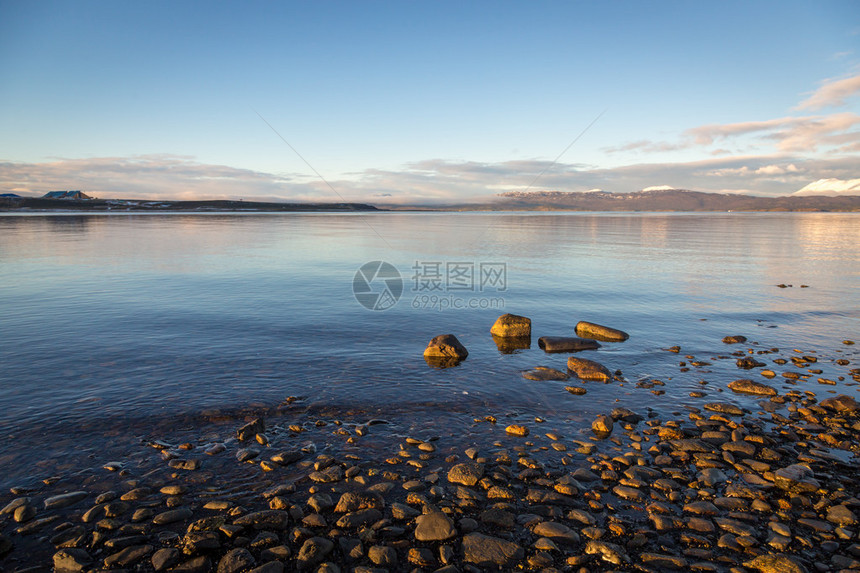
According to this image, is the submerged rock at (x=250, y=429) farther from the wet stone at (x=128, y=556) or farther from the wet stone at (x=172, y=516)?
the wet stone at (x=128, y=556)

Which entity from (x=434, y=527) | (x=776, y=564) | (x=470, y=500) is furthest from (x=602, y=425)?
(x=434, y=527)

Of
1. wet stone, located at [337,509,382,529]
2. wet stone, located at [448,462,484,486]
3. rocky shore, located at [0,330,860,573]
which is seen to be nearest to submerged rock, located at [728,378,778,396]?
rocky shore, located at [0,330,860,573]

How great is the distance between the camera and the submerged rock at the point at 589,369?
51.6 ft

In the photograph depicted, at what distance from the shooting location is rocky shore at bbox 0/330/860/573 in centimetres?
739

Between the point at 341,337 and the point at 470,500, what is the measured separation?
1321 centimetres

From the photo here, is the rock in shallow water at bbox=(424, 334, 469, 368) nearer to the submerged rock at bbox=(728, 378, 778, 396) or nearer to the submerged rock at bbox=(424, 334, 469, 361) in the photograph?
the submerged rock at bbox=(424, 334, 469, 361)

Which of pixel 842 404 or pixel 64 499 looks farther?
pixel 842 404

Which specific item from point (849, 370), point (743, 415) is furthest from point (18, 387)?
point (849, 370)

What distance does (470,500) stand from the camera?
898 centimetres

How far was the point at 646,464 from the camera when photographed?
10.2 m

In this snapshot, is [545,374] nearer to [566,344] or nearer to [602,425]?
[566,344]

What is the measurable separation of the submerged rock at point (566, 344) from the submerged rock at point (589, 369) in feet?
7.80

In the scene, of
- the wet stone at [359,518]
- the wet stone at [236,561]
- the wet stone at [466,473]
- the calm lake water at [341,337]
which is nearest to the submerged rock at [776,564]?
the wet stone at [466,473]

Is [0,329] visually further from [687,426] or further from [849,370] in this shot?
[849,370]
